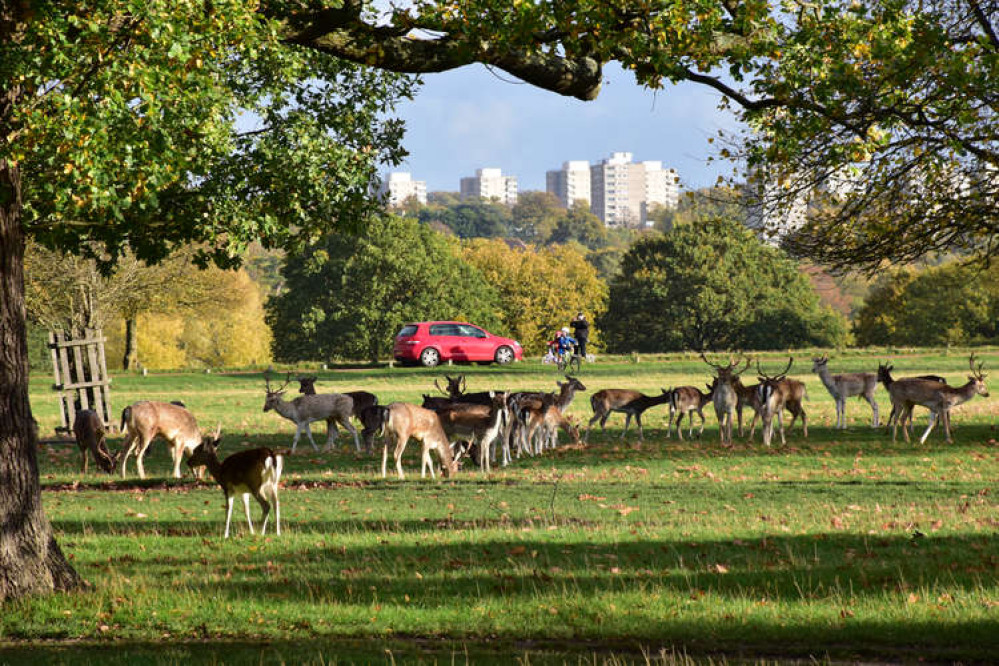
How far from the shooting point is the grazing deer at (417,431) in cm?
1662

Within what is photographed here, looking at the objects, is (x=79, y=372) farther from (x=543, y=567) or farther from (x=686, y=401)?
(x=543, y=567)

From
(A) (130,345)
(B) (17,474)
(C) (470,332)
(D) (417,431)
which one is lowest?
(D) (417,431)

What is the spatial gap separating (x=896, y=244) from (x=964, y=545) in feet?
34.4

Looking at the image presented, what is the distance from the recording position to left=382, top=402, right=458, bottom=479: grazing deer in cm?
1662

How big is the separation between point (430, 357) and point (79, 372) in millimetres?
25899

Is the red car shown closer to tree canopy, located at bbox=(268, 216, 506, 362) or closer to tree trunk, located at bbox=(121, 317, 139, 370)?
tree canopy, located at bbox=(268, 216, 506, 362)

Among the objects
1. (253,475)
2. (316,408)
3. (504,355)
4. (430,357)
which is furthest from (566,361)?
(253,475)

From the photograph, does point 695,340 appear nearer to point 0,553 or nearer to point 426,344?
point 426,344

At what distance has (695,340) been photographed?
231 ft

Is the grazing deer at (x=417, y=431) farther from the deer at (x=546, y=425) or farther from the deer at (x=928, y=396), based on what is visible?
the deer at (x=928, y=396)

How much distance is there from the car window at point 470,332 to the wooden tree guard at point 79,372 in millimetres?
26121

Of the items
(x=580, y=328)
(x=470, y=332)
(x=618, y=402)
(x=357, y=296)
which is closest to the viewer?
(x=618, y=402)

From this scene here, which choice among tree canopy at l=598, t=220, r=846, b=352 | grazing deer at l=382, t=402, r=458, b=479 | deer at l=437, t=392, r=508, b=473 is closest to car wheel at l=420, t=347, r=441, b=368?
tree canopy at l=598, t=220, r=846, b=352

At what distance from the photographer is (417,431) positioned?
16.7 m
